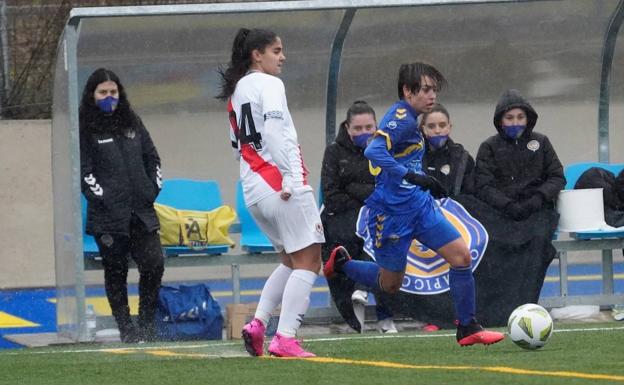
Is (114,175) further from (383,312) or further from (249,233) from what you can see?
(383,312)

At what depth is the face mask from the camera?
11.2m

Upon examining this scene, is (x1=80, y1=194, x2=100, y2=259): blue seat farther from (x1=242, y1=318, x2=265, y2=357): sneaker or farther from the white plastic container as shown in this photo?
the white plastic container

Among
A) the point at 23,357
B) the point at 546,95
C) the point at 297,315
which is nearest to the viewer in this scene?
the point at 297,315

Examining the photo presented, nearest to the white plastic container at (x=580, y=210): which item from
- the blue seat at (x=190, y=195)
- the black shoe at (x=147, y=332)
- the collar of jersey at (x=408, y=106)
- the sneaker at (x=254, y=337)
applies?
the blue seat at (x=190, y=195)

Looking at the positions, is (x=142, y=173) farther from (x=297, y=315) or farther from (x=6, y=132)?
(x=6, y=132)

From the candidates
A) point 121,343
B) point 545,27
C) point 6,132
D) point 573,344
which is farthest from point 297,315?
point 6,132

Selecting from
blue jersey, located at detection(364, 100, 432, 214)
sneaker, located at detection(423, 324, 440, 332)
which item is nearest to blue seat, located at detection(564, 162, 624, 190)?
sneaker, located at detection(423, 324, 440, 332)

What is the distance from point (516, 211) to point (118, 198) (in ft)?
10.4

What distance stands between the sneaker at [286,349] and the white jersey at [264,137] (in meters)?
0.80

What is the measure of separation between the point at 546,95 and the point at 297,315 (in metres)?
5.83

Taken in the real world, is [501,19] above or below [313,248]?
above

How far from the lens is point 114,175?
1070cm

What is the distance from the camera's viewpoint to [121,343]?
34.0 ft

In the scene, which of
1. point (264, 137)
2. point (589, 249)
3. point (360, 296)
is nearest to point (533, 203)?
point (589, 249)
